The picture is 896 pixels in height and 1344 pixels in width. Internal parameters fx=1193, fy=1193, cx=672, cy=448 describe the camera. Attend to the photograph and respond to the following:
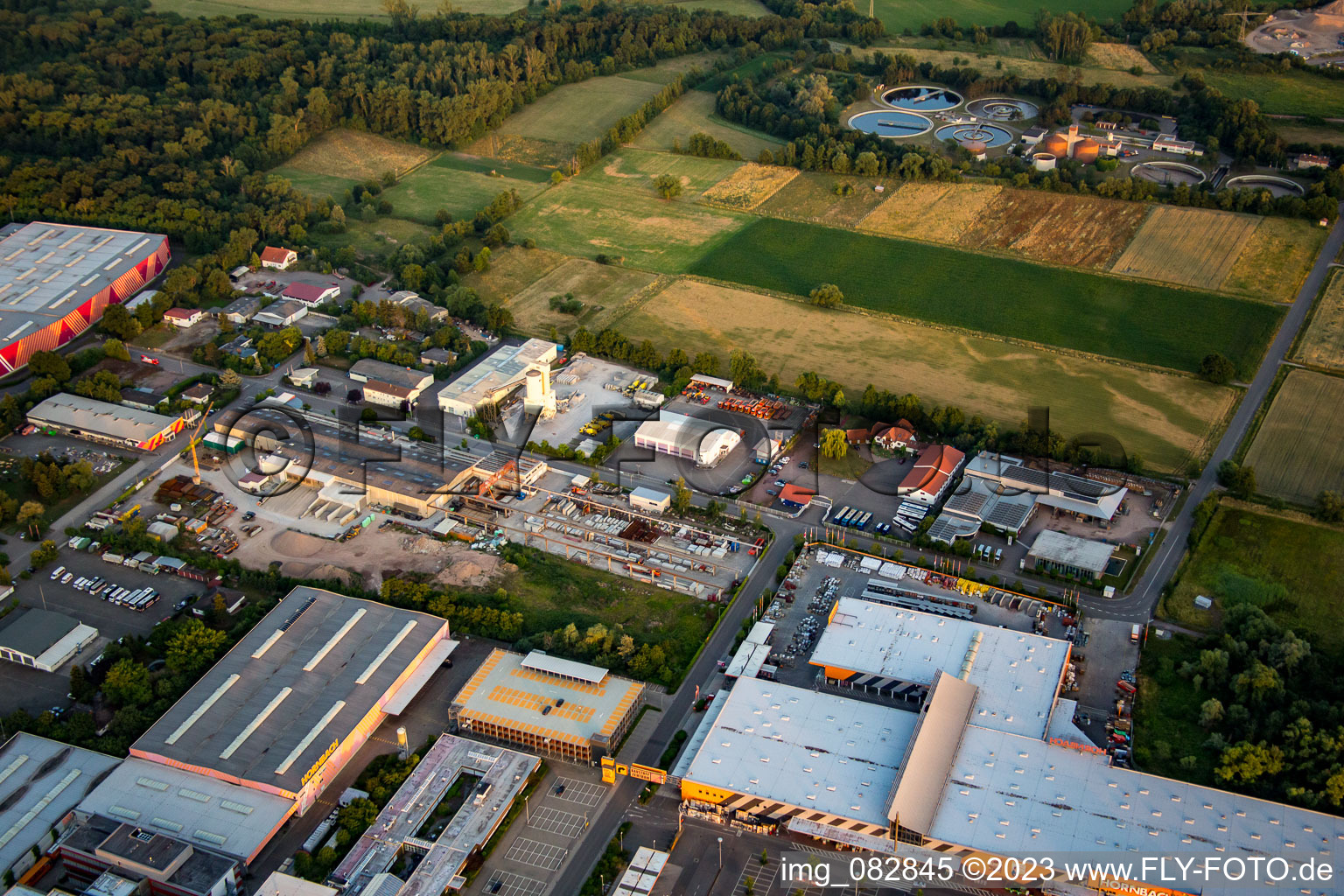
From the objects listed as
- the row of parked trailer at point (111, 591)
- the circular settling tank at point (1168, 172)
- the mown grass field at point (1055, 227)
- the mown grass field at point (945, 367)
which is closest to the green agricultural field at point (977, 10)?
the circular settling tank at point (1168, 172)

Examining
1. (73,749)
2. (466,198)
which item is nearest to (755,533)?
(73,749)

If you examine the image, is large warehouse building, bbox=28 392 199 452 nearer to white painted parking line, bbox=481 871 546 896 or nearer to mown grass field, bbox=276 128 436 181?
white painted parking line, bbox=481 871 546 896

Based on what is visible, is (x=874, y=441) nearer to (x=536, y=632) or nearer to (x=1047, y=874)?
(x=536, y=632)

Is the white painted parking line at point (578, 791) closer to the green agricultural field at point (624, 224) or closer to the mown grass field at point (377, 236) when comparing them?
the green agricultural field at point (624, 224)

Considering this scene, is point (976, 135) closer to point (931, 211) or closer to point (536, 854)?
point (931, 211)

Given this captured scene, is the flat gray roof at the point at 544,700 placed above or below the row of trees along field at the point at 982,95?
below

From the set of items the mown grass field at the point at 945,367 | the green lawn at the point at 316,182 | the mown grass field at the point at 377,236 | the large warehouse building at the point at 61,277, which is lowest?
the mown grass field at the point at 945,367

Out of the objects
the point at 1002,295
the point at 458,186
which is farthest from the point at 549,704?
the point at 458,186
